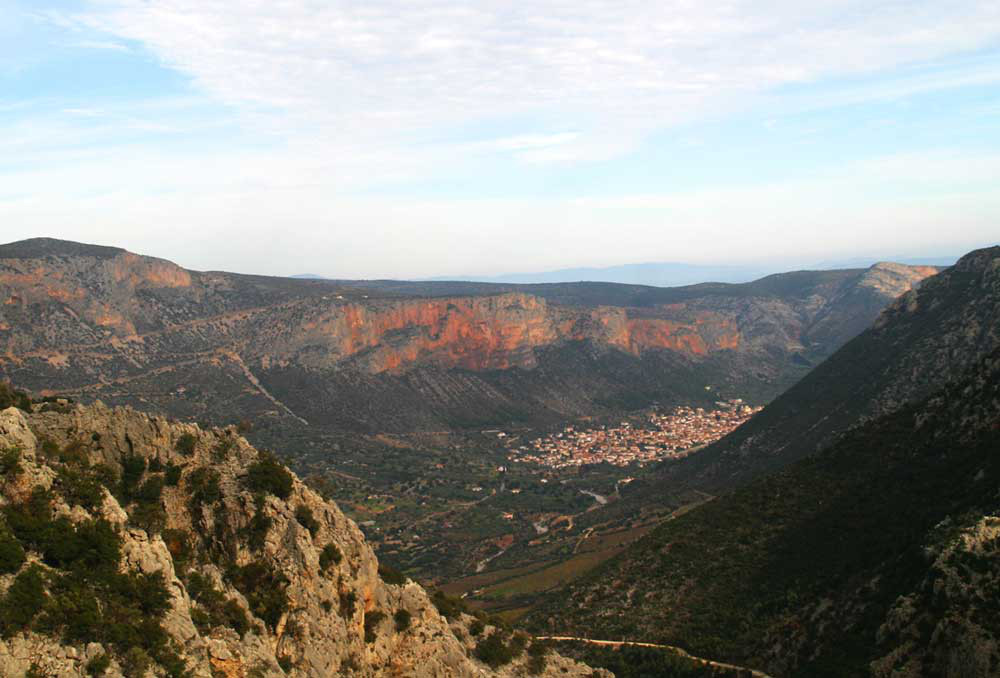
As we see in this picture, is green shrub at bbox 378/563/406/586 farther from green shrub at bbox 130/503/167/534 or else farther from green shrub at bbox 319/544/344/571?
green shrub at bbox 130/503/167/534

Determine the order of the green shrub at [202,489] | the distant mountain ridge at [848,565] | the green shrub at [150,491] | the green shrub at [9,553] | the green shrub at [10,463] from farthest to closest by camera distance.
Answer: the distant mountain ridge at [848,565] < the green shrub at [202,489] < the green shrub at [150,491] < the green shrub at [10,463] < the green shrub at [9,553]

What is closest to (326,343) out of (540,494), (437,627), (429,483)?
(429,483)

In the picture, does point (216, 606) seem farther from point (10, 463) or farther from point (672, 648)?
point (672, 648)

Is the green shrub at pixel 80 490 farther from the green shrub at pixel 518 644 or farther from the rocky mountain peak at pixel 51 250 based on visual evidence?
the rocky mountain peak at pixel 51 250

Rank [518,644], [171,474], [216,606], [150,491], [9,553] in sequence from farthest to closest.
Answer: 1. [518,644]
2. [171,474]
3. [150,491]
4. [216,606]
5. [9,553]

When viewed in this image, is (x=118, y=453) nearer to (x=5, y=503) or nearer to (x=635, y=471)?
(x=5, y=503)

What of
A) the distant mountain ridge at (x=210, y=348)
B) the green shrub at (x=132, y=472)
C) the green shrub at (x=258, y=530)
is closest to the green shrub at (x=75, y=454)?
the green shrub at (x=132, y=472)

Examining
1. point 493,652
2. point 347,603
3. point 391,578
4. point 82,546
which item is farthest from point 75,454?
point 493,652
